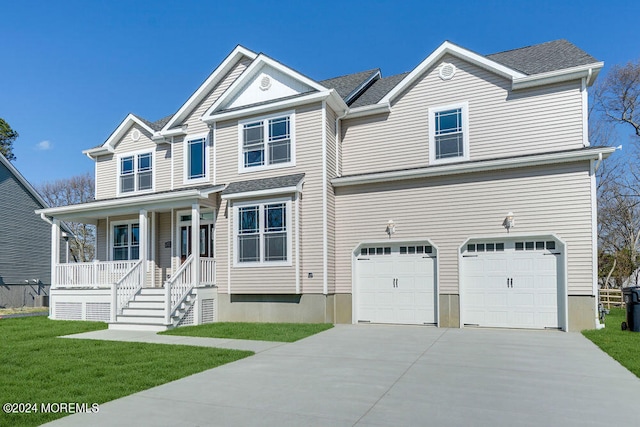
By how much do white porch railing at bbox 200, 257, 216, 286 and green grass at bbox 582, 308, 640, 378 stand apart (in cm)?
1051

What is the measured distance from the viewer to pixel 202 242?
1554 centimetres

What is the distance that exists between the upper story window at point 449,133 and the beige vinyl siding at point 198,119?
6.95m

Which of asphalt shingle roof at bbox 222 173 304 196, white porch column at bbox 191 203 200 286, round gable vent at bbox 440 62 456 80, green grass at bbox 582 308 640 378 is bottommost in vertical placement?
green grass at bbox 582 308 640 378

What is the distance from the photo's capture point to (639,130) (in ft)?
84.5

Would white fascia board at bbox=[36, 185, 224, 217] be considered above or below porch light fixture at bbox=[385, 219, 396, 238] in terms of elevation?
above

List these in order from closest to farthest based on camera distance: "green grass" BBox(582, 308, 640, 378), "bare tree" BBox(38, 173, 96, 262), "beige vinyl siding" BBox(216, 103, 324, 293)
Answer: "green grass" BBox(582, 308, 640, 378), "beige vinyl siding" BBox(216, 103, 324, 293), "bare tree" BBox(38, 173, 96, 262)

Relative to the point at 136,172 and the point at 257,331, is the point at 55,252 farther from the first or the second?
the point at 257,331

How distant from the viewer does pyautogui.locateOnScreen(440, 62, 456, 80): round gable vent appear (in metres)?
13.3

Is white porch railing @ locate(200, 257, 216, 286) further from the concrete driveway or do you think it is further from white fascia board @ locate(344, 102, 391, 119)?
white fascia board @ locate(344, 102, 391, 119)

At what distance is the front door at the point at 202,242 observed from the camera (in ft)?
50.4

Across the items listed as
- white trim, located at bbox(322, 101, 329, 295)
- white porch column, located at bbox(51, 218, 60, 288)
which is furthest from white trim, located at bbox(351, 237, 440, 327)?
white porch column, located at bbox(51, 218, 60, 288)

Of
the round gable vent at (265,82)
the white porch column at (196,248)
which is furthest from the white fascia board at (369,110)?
the white porch column at (196,248)

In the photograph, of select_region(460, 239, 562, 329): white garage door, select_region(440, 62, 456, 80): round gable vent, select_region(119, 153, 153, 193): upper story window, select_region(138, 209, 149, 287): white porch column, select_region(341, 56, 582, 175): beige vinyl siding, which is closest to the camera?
select_region(460, 239, 562, 329): white garage door

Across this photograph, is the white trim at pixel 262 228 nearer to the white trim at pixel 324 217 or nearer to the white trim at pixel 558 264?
the white trim at pixel 324 217
